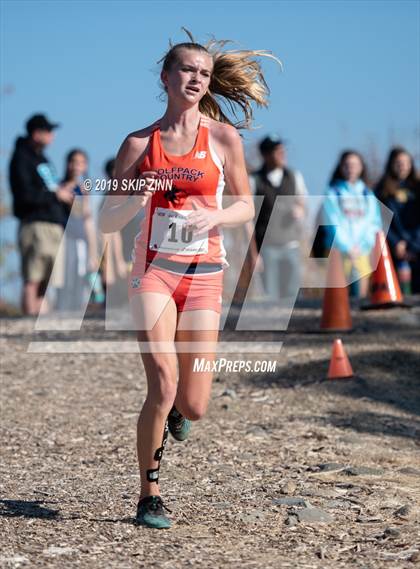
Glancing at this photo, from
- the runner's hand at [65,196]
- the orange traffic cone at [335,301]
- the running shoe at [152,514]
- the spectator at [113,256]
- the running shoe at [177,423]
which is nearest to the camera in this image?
the running shoe at [152,514]

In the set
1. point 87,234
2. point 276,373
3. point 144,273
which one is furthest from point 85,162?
point 144,273

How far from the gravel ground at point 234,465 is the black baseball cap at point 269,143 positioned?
9.97 ft

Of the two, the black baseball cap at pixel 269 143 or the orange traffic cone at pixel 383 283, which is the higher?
the black baseball cap at pixel 269 143

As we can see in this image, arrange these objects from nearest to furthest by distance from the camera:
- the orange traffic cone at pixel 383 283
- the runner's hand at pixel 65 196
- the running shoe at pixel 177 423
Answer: the running shoe at pixel 177 423
the orange traffic cone at pixel 383 283
the runner's hand at pixel 65 196

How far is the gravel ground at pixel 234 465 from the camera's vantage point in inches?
195

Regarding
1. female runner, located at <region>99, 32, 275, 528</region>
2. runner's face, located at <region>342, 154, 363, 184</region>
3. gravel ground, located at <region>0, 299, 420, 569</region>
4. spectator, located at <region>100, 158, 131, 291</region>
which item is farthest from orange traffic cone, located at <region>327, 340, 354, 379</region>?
spectator, located at <region>100, 158, 131, 291</region>

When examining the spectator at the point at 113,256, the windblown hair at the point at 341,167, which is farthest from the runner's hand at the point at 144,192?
the spectator at the point at 113,256

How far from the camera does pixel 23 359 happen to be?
1055 cm

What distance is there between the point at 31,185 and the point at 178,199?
25.2 ft

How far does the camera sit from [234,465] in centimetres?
670

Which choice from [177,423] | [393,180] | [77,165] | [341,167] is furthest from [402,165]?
[177,423]

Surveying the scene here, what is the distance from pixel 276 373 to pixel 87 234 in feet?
15.5

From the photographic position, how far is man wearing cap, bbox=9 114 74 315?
12789mm

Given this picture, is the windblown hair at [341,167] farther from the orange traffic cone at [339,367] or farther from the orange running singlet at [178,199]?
the orange running singlet at [178,199]
